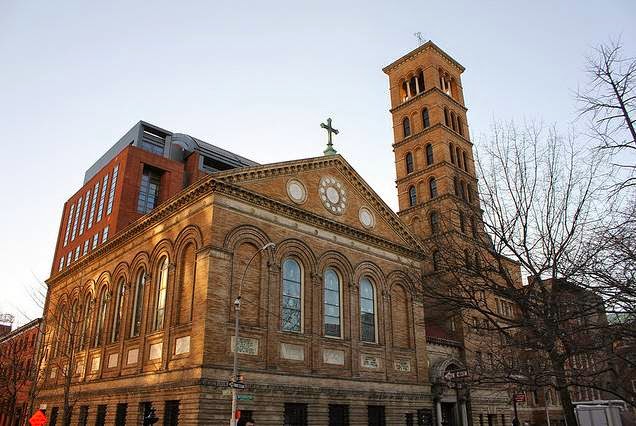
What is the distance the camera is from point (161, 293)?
1072 inches

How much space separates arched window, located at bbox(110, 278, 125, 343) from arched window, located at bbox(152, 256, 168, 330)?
14.5 feet

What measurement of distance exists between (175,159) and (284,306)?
28.7m

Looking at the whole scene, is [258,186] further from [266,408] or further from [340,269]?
[266,408]

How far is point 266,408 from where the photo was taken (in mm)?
23516

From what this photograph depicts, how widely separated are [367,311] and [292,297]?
605 cm

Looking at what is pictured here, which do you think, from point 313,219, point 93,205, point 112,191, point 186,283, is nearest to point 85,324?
point 186,283

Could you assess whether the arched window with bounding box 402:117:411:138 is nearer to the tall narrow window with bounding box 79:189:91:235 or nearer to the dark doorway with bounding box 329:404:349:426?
the dark doorway with bounding box 329:404:349:426

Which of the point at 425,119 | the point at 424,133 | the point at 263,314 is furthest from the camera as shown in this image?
the point at 425,119

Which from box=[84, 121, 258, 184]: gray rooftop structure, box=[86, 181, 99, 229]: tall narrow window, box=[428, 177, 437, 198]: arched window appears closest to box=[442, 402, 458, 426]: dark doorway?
box=[428, 177, 437, 198]: arched window

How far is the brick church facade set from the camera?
23516mm

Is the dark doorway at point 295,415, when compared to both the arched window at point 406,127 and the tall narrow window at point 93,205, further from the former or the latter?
the tall narrow window at point 93,205

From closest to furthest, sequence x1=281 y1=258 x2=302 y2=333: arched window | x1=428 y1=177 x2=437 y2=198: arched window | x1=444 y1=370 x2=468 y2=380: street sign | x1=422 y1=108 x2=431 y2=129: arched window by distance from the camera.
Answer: x1=281 y1=258 x2=302 y2=333: arched window, x1=444 y1=370 x2=468 y2=380: street sign, x1=428 y1=177 x2=437 y2=198: arched window, x1=422 y1=108 x2=431 y2=129: arched window

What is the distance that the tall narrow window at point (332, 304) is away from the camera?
28.4m

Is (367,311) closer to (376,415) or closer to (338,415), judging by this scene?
(376,415)
